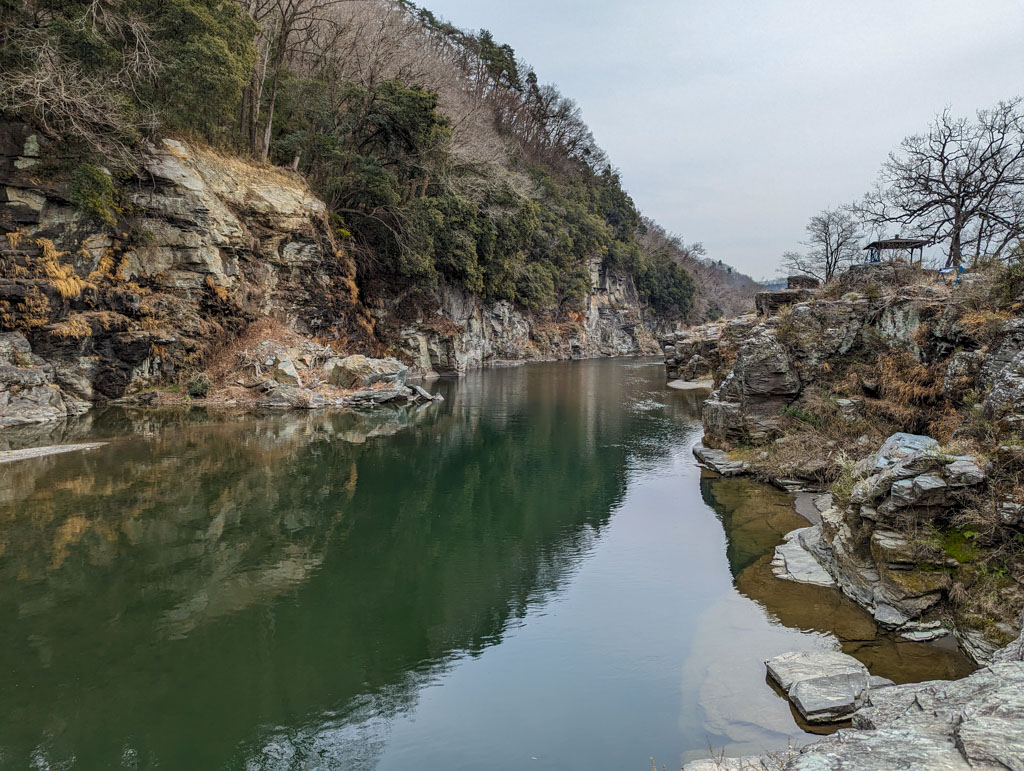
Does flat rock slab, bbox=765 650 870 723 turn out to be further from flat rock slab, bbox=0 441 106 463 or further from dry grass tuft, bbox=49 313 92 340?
dry grass tuft, bbox=49 313 92 340

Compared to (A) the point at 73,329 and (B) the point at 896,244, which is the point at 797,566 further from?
(A) the point at 73,329

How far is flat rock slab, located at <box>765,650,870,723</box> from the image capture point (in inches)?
230

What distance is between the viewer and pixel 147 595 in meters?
8.57

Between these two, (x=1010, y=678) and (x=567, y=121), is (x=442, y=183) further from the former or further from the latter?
(x=567, y=121)

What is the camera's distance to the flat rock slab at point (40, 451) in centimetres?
1477

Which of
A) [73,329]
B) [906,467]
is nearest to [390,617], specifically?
[906,467]

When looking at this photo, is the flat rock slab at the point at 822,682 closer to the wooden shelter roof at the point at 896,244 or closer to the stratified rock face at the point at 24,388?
the wooden shelter roof at the point at 896,244

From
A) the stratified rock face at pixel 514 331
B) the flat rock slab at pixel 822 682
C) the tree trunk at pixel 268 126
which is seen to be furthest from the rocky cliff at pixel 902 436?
the tree trunk at pixel 268 126

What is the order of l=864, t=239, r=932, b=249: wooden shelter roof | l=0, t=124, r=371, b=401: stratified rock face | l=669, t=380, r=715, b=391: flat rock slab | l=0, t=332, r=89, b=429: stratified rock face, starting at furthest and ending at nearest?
l=669, t=380, r=715, b=391: flat rock slab → l=864, t=239, r=932, b=249: wooden shelter roof → l=0, t=124, r=371, b=401: stratified rock face → l=0, t=332, r=89, b=429: stratified rock face

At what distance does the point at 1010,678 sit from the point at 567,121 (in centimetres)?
7767

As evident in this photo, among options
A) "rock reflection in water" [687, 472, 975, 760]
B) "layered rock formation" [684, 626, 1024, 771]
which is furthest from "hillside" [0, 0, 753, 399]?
"layered rock formation" [684, 626, 1024, 771]

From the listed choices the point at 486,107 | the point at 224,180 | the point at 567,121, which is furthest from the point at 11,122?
the point at 567,121

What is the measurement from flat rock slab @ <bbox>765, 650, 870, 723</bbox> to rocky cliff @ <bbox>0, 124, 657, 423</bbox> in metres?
21.9

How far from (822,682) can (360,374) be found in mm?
24847
